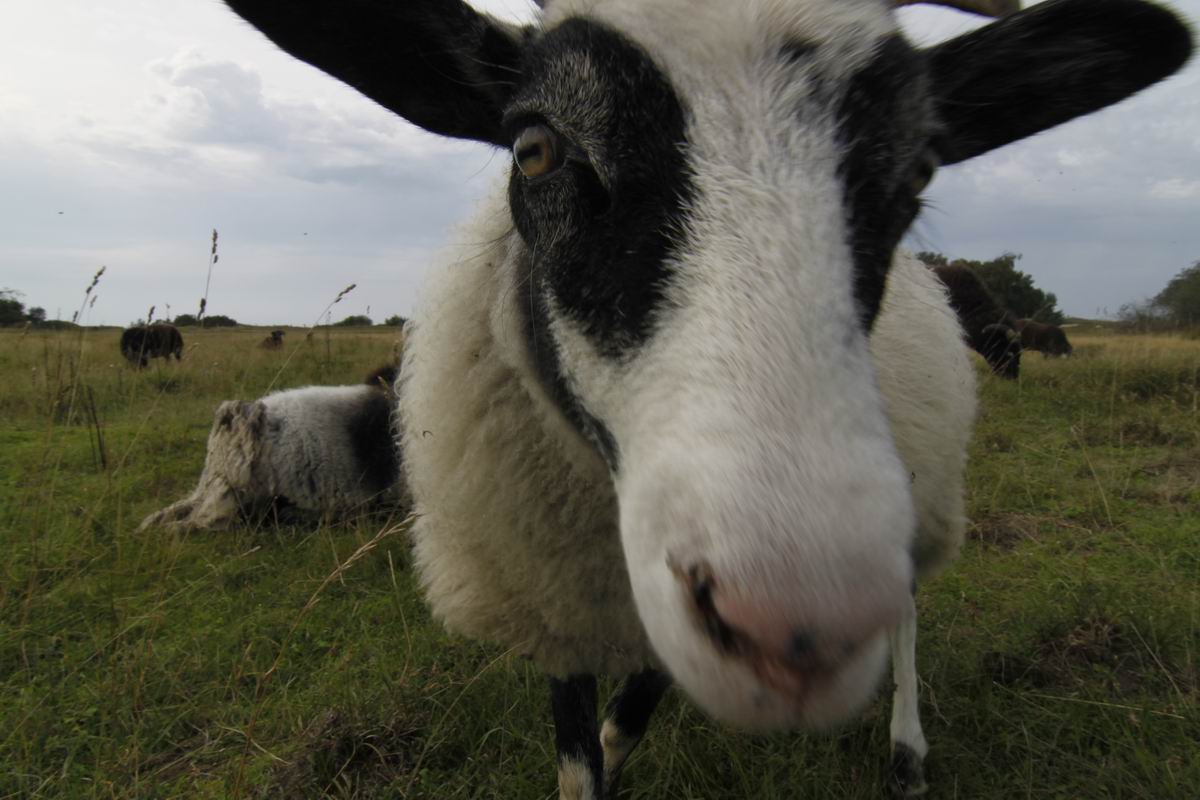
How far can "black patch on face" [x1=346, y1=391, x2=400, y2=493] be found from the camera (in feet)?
19.2

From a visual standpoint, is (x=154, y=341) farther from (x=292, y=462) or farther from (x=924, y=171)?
(x=924, y=171)

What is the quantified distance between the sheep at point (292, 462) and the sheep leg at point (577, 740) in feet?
10.6

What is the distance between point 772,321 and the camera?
1168mm

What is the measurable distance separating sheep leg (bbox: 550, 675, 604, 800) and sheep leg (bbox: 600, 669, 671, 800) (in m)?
0.26

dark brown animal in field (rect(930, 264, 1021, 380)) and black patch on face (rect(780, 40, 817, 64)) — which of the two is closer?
black patch on face (rect(780, 40, 817, 64))

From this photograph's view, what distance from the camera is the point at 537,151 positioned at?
62.4 inches

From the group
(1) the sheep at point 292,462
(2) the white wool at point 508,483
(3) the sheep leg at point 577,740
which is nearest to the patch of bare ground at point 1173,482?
(2) the white wool at point 508,483

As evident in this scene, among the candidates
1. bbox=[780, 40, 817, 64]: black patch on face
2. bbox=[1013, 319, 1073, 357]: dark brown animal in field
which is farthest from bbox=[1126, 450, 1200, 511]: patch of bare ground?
bbox=[1013, 319, 1073, 357]: dark brown animal in field

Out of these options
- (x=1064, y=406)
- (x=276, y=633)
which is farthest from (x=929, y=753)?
(x=1064, y=406)

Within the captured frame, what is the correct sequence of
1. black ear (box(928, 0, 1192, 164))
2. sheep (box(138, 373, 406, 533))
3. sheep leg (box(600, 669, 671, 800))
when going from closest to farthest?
black ear (box(928, 0, 1192, 164)) → sheep leg (box(600, 669, 671, 800)) → sheep (box(138, 373, 406, 533))

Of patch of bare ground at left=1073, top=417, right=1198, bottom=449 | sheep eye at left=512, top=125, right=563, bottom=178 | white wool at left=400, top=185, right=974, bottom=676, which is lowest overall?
patch of bare ground at left=1073, top=417, right=1198, bottom=449

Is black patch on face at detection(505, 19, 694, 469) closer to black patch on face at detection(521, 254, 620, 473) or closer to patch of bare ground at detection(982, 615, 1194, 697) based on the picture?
black patch on face at detection(521, 254, 620, 473)

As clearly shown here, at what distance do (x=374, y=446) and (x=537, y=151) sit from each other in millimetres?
4807

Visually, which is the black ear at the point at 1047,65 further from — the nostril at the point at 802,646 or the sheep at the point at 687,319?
the nostril at the point at 802,646
